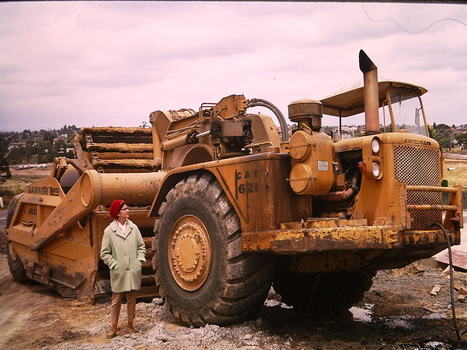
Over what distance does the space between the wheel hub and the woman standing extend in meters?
0.38

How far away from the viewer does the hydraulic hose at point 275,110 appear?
654cm

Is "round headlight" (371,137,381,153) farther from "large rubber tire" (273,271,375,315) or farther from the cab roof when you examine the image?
"large rubber tire" (273,271,375,315)

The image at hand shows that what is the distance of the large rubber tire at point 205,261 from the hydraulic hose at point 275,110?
4.18ft

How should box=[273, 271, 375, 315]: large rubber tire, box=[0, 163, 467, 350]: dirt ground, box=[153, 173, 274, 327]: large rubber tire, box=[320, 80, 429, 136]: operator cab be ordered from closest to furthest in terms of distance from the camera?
box=[0, 163, 467, 350]: dirt ground
box=[153, 173, 274, 327]: large rubber tire
box=[320, 80, 429, 136]: operator cab
box=[273, 271, 375, 315]: large rubber tire

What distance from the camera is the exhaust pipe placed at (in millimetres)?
5219

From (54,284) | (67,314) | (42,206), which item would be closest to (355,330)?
(67,314)

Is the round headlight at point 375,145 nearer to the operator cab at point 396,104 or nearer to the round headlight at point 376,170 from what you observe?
the round headlight at point 376,170

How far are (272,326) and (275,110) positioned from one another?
252cm

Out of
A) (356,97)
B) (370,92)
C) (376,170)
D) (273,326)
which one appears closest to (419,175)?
(376,170)

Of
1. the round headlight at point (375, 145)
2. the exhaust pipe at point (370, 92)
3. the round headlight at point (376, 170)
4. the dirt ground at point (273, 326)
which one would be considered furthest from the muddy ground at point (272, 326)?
the exhaust pipe at point (370, 92)

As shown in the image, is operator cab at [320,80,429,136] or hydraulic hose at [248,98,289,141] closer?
operator cab at [320,80,429,136]

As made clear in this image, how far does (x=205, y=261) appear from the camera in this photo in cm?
541

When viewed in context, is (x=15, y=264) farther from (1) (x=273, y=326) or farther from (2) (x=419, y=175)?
(2) (x=419, y=175)

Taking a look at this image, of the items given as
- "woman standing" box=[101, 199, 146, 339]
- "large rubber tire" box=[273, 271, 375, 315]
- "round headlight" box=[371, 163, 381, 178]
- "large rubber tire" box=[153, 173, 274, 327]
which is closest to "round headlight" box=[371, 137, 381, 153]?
"round headlight" box=[371, 163, 381, 178]
